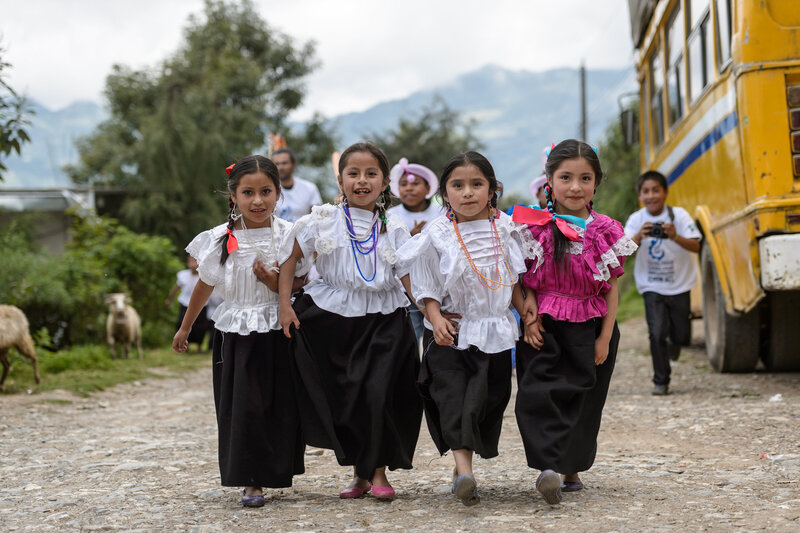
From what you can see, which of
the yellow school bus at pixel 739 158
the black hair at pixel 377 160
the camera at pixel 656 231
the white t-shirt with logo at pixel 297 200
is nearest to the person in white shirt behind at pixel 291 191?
the white t-shirt with logo at pixel 297 200

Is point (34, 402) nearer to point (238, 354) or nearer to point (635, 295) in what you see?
point (238, 354)

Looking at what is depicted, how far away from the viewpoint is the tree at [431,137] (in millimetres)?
43750

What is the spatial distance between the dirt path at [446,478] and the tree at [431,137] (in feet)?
119

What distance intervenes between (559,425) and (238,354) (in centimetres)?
152

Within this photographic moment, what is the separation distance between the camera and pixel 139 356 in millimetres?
12906

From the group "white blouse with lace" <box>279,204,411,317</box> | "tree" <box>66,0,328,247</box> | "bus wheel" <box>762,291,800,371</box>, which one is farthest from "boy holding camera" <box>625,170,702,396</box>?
"tree" <box>66,0,328,247</box>

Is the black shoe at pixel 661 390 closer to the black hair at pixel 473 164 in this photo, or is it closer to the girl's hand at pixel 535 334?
the girl's hand at pixel 535 334

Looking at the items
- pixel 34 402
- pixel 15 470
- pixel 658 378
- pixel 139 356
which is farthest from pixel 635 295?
pixel 15 470

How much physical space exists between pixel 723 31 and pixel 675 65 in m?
2.31

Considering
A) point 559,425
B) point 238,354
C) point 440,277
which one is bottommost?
point 559,425

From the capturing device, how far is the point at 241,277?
4.62 metres

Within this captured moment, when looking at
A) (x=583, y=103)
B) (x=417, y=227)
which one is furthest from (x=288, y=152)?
(x=583, y=103)

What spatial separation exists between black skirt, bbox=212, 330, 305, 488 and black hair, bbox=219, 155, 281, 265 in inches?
18.1

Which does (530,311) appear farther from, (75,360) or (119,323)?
(119,323)
